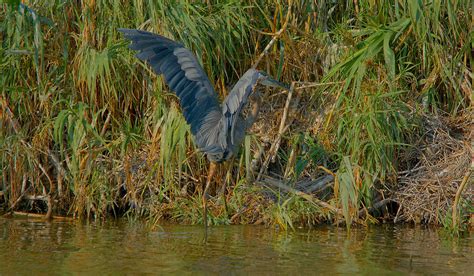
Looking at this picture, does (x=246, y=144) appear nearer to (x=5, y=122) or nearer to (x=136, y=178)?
(x=136, y=178)

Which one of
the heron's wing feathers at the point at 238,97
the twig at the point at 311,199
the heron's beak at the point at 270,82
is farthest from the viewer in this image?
the twig at the point at 311,199

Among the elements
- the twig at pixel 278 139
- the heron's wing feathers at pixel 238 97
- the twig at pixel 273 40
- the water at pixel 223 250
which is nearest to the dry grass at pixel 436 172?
the water at pixel 223 250

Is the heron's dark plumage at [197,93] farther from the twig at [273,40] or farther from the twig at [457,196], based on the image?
the twig at [457,196]

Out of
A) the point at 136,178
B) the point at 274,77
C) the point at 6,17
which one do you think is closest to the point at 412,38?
the point at 274,77

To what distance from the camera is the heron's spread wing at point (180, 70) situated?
614 centimetres

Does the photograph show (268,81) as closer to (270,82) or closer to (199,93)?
(270,82)

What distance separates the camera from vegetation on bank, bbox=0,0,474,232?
258 inches

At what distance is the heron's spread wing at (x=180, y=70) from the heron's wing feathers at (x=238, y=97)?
224mm

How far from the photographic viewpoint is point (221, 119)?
250 inches

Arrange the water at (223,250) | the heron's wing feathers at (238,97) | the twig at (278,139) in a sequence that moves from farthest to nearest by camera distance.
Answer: the twig at (278,139), the heron's wing feathers at (238,97), the water at (223,250)

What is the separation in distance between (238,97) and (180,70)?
481mm

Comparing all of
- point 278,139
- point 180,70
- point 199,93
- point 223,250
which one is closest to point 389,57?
point 278,139

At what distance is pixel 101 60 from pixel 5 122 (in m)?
0.91

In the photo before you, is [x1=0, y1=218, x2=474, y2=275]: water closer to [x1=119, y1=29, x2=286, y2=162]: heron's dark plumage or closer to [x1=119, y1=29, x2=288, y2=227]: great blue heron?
[x1=119, y1=29, x2=288, y2=227]: great blue heron
